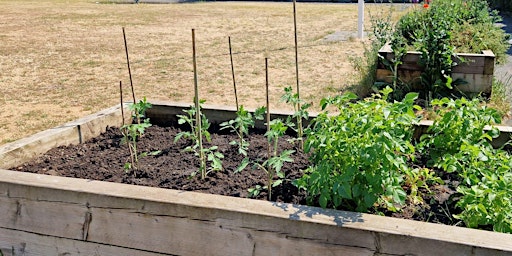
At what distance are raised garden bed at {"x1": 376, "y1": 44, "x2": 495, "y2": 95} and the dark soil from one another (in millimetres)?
2454

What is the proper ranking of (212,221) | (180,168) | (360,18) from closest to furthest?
(212,221), (180,168), (360,18)

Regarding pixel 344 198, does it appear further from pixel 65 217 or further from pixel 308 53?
pixel 308 53

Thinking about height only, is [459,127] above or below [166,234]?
above

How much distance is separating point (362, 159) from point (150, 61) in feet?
24.2

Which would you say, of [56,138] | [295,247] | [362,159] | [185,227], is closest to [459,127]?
[362,159]

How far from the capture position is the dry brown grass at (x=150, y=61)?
6.47 m

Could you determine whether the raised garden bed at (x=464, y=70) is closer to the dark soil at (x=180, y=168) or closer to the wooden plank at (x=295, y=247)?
the dark soil at (x=180, y=168)

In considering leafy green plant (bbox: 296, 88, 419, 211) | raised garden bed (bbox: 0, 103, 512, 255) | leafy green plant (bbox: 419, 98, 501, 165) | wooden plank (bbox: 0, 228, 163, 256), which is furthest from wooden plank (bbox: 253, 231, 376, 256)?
leafy green plant (bbox: 419, 98, 501, 165)

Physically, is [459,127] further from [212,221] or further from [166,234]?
[166,234]

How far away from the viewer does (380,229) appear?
84.2 inches

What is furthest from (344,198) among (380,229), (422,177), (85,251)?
(85,251)

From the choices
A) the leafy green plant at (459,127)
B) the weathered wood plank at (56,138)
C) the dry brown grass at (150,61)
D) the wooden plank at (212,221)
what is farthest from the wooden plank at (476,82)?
the wooden plank at (212,221)

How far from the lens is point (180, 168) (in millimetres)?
3182

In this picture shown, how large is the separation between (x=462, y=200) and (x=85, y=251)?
67.6 inches
